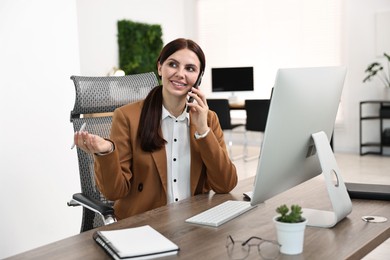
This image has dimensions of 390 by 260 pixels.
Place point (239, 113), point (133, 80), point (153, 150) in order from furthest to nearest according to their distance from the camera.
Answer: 1. point (239, 113)
2. point (133, 80)
3. point (153, 150)

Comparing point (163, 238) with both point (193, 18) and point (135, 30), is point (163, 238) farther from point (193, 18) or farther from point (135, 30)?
point (193, 18)

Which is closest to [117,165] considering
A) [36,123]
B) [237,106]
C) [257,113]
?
[36,123]

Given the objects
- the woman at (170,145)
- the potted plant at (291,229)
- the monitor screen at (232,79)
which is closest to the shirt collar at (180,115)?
the woman at (170,145)

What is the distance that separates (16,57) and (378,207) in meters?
2.10

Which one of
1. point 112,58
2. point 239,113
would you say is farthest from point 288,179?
point 239,113

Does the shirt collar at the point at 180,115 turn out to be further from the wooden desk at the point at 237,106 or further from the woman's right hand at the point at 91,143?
the wooden desk at the point at 237,106

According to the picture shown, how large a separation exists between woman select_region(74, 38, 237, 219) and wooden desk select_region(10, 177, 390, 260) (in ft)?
0.61

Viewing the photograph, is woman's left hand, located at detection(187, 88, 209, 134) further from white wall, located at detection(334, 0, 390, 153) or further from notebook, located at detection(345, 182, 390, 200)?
white wall, located at detection(334, 0, 390, 153)

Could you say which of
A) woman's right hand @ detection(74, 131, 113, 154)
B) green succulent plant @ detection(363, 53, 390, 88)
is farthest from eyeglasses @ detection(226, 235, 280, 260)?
green succulent plant @ detection(363, 53, 390, 88)

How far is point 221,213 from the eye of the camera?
5.61 ft

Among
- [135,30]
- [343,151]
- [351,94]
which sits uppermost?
[135,30]

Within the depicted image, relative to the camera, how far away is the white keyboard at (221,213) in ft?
5.28

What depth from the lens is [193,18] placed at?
9266 mm

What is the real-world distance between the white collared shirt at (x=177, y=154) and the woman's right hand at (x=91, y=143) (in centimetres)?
34
